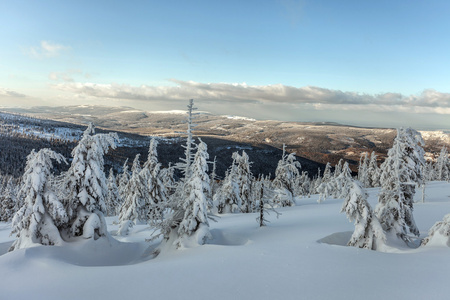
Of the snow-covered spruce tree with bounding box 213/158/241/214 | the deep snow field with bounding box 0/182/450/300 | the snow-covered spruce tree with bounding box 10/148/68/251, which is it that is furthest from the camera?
the snow-covered spruce tree with bounding box 213/158/241/214

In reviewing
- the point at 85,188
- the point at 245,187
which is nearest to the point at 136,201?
the point at 245,187

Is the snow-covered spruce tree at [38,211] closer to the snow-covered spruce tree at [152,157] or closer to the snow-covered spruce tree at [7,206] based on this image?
the snow-covered spruce tree at [152,157]

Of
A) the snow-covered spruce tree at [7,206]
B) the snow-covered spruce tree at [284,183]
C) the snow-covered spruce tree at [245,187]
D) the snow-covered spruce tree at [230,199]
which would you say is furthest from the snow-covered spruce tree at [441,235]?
the snow-covered spruce tree at [7,206]

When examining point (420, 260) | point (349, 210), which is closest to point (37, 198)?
point (349, 210)

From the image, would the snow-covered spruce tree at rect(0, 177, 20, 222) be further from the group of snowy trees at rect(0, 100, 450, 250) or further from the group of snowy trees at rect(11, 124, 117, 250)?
the group of snowy trees at rect(0, 100, 450, 250)

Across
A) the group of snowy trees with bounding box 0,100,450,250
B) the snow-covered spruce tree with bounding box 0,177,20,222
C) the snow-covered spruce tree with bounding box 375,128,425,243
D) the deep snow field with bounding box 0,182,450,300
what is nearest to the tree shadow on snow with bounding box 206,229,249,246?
the group of snowy trees with bounding box 0,100,450,250

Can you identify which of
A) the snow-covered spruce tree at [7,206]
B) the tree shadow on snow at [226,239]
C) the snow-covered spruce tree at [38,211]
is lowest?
the snow-covered spruce tree at [7,206]

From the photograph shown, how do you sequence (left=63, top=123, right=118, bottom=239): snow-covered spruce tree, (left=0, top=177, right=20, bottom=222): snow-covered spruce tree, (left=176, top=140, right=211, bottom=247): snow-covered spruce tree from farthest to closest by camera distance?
(left=0, top=177, right=20, bottom=222): snow-covered spruce tree < (left=63, top=123, right=118, bottom=239): snow-covered spruce tree < (left=176, top=140, right=211, bottom=247): snow-covered spruce tree
